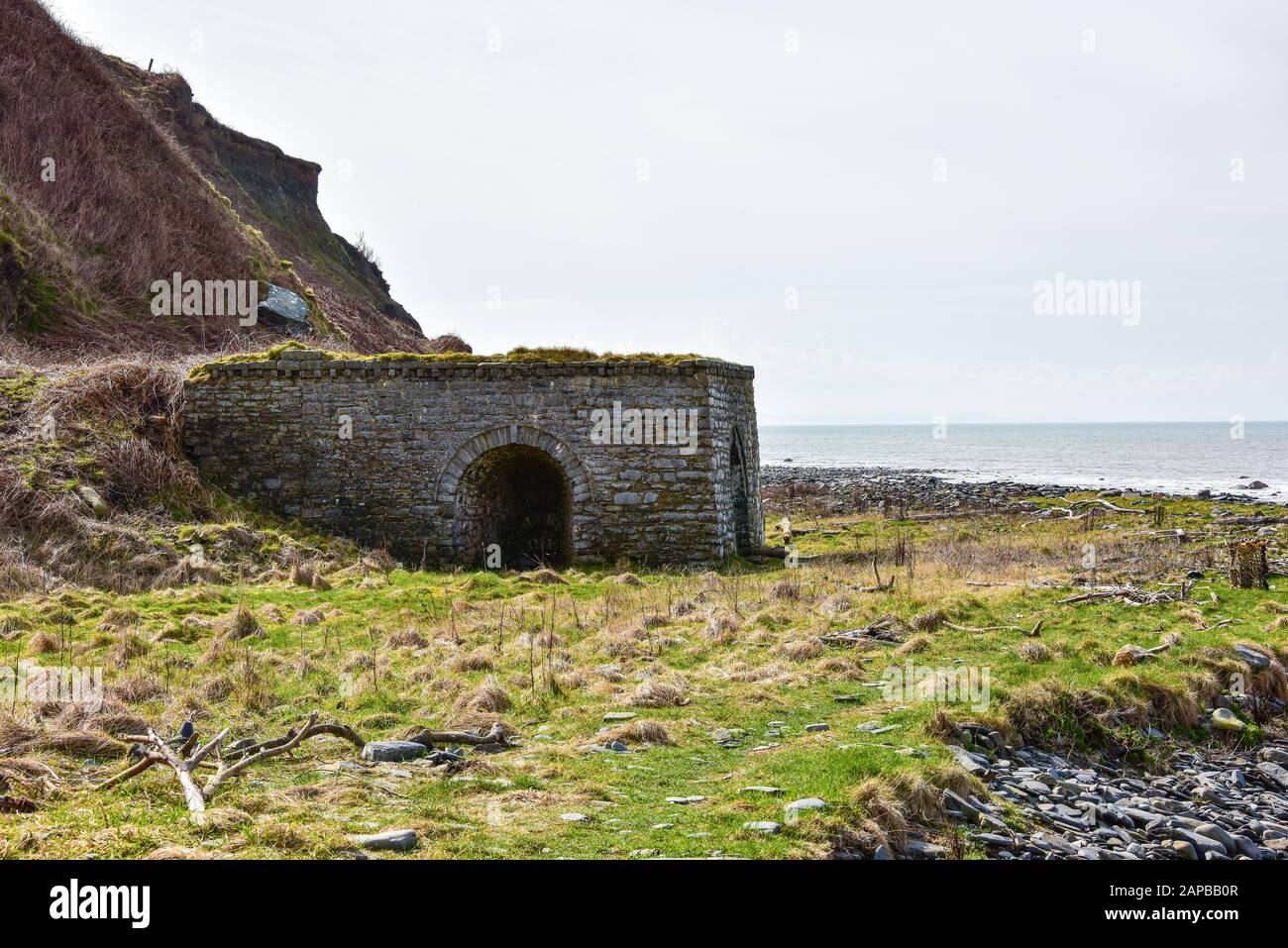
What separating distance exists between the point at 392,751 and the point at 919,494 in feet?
142

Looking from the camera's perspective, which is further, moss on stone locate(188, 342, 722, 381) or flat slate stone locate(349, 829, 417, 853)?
moss on stone locate(188, 342, 722, 381)

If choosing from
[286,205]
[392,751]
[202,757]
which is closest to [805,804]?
[392,751]

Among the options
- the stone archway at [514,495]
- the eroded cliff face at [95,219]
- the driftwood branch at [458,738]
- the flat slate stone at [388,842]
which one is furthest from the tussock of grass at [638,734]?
the eroded cliff face at [95,219]

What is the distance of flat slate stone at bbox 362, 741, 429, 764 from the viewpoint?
8.00m

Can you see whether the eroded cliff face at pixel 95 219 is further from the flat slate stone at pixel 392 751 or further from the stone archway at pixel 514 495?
the flat slate stone at pixel 392 751

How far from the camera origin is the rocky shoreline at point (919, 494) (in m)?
42.2

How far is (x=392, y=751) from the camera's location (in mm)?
8062

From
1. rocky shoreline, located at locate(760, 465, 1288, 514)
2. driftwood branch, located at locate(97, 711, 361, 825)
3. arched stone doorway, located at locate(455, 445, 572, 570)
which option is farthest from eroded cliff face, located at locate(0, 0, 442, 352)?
rocky shoreline, located at locate(760, 465, 1288, 514)

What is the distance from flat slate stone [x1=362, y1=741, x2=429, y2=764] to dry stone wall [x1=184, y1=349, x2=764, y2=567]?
12.1m

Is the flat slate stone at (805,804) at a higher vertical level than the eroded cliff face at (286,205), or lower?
lower

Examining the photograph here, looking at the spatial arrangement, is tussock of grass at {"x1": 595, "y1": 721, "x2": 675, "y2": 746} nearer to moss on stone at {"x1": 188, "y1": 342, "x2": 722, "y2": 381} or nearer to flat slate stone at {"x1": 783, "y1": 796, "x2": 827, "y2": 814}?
flat slate stone at {"x1": 783, "y1": 796, "x2": 827, "y2": 814}

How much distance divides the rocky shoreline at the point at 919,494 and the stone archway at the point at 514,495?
19831mm
